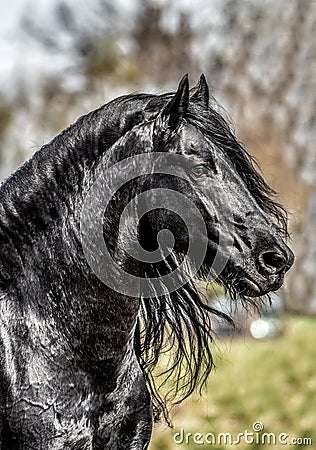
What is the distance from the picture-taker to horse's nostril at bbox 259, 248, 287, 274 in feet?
10.0

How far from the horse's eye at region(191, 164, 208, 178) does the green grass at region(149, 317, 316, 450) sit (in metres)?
4.59

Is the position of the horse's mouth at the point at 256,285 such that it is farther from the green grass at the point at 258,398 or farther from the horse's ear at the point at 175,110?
the green grass at the point at 258,398

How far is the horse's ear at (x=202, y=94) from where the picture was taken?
343cm

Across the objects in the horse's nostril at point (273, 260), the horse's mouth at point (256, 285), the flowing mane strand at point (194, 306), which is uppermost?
the flowing mane strand at point (194, 306)

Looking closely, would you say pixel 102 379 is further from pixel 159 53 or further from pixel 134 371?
pixel 159 53

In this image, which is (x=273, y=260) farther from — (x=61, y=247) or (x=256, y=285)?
(x=61, y=247)

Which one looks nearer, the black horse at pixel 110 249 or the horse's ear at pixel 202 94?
the black horse at pixel 110 249

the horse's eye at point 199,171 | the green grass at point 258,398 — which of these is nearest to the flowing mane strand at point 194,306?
the horse's eye at point 199,171

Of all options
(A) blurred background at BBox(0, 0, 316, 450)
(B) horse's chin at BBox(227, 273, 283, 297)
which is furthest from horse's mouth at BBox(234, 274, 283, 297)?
(A) blurred background at BBox(0, 0, 316, 450)

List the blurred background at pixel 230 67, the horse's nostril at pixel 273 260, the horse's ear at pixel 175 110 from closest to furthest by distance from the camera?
the horse's nostril at pixel 273 260 → the horse's ear at pixel 175 110 → the blurred background at pixel 230 67

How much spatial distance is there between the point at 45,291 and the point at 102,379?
39 cm

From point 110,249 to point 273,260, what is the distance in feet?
2.01

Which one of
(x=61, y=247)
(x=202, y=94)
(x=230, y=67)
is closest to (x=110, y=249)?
(x=61, y=247)

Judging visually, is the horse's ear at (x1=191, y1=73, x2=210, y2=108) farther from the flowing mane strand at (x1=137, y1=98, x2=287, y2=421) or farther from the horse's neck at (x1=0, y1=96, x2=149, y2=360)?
the horse's neck at (x1=0, y1=96, x2=149, y2=360)
